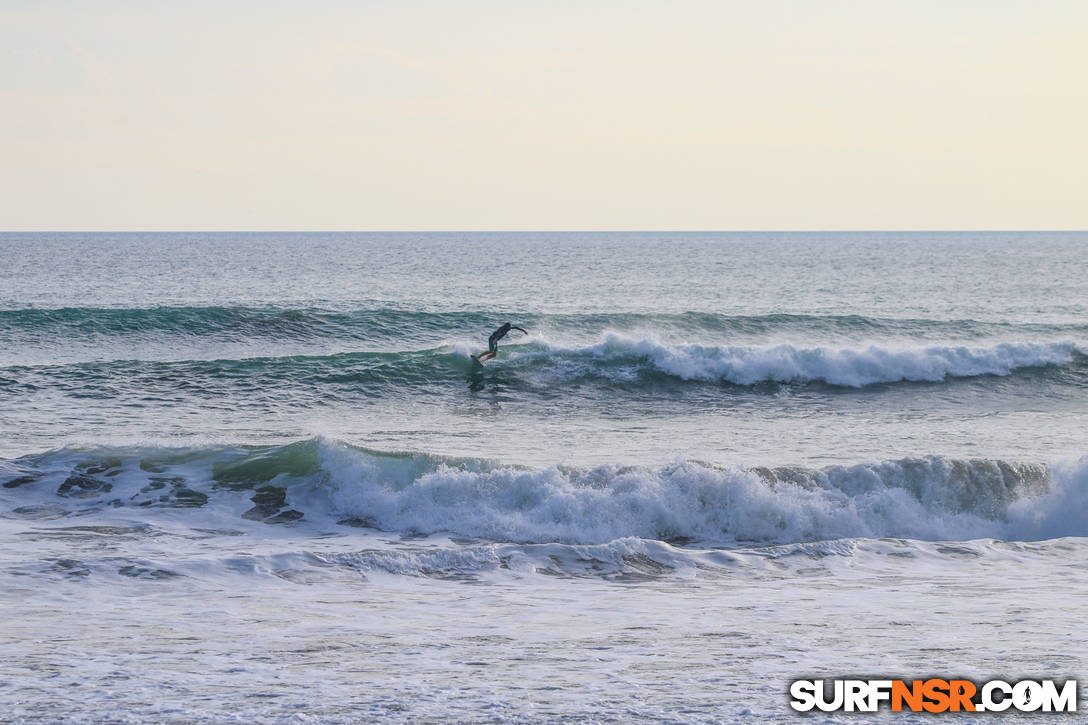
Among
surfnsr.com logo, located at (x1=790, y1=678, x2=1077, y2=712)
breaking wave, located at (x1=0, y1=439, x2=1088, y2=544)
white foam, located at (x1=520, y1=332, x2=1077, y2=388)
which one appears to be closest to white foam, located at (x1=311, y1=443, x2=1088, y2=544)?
breaking wave, located at (x1=0, y1=439, x2=1088, y2=544)

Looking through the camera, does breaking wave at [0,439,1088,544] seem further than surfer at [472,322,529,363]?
No

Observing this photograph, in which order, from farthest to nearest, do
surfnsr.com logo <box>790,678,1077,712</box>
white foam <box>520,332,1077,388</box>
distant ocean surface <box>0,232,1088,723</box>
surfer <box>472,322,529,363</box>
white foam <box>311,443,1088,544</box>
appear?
white foam <box>520,332,1077,388</box>
surfer <box>472,322,529,363</box>
white foam <box>311,443,1088,544</box>
distant ocean surface <box>0,232,1088,723</box>
surfnsr.com logo <box>790,678,1077,712</box>

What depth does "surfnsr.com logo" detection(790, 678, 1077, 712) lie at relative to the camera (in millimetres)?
5410

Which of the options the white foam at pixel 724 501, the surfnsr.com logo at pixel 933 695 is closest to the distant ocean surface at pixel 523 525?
the white foam at pixel 724 501

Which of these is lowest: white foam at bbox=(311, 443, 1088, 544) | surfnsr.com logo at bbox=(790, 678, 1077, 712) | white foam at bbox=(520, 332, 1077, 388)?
white foam at bbox=(311, 443, 1088, 544)

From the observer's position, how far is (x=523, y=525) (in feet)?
35.4

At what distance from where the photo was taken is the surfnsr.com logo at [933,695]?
5410 mm

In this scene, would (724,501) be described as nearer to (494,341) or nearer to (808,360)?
(494,341)

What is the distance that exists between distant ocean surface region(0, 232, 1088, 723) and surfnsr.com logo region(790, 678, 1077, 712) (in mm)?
182

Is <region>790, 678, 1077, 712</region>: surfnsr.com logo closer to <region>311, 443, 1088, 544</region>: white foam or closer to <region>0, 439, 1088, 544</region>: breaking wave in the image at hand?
<region>0, 439, 1088, 544</region>: breaking wave

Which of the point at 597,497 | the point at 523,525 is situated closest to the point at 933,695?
the point at 523,525

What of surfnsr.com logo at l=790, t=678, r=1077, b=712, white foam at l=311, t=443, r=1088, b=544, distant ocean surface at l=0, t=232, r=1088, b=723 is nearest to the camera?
surfnsr.com logo at l=790, t=678, r=1077, b=712

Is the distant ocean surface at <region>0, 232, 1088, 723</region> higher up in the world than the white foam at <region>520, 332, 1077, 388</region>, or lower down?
lower down

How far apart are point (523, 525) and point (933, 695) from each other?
5863 mm
